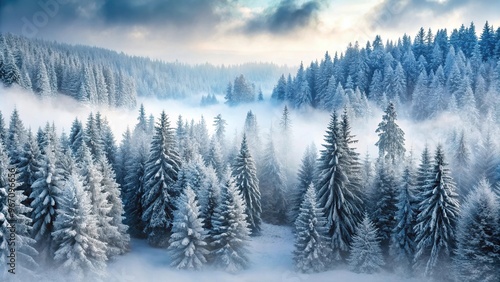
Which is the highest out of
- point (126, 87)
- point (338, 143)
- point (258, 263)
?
point (126, 87)

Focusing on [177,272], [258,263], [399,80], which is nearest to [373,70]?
[399,80]

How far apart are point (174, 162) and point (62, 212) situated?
45.5 ft

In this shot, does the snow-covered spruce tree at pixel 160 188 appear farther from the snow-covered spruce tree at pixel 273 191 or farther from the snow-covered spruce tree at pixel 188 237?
the snow-covered spruce tree at pixel 273 191

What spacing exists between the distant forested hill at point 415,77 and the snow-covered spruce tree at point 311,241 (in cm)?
4161

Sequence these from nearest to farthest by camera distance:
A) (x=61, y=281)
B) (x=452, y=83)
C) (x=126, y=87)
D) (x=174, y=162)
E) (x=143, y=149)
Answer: (x=61, y=281), (x=174, y=162), (x=143, y=149), (x=452, y=83), (x=126, y=87)

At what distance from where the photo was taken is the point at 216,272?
33.6 meters

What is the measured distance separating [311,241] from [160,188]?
55.9ft

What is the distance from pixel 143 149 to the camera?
44031mm

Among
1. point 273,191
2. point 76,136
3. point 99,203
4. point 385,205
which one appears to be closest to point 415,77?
point 273,191

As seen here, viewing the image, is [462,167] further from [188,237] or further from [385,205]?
[188,237]

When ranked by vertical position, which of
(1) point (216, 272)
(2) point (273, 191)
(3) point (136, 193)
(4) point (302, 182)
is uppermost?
(4) point (302, 182)

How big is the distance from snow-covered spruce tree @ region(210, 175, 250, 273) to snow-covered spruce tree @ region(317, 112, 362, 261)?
26.9 feet

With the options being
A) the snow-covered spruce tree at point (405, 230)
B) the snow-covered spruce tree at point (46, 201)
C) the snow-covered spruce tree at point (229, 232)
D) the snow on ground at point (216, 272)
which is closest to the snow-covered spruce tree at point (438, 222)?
the snow-covered spruce tree at point (405, 230)

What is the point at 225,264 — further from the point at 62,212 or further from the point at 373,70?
the point at 373,70
